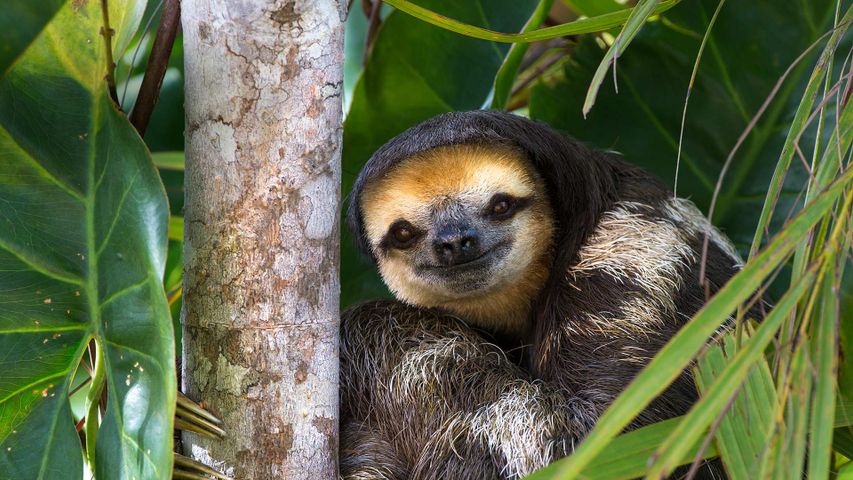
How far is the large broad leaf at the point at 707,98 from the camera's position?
13.0 ft

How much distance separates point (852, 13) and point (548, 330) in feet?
5.54

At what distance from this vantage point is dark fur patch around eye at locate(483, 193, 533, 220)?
3412mm

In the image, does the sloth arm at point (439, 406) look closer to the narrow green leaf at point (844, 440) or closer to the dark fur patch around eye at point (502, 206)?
the dark fur patch around eye at point (502, 206)

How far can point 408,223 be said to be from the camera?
348cm

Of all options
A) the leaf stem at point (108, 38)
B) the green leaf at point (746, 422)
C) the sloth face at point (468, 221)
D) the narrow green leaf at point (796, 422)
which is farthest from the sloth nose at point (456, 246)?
the narrow green leaf at point (796, 422)

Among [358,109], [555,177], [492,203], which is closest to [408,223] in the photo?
[492,203]

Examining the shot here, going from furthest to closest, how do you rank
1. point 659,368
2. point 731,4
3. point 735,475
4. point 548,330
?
point 731,4
point 548,330
point 735,475
point 659,368

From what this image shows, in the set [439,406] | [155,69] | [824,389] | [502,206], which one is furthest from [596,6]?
[824,389]

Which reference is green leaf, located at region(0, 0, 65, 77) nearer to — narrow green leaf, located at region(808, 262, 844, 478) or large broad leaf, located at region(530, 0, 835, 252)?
narrow green leaf, located at region(808, 262, 844, 478)

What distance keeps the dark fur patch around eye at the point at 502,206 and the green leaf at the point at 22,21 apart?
179 centimetres

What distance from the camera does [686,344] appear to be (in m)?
1.32

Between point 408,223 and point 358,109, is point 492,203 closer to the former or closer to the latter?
point 408,223

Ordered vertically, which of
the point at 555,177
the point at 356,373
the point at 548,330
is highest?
the point at 555,177

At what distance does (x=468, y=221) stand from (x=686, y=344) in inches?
80.6
